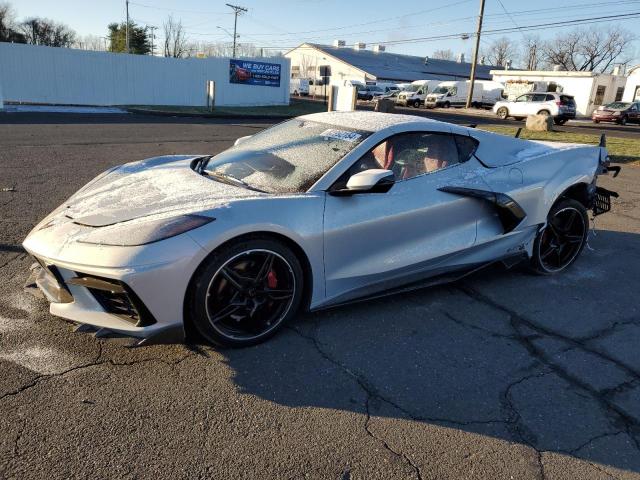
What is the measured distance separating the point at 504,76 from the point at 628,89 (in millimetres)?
10901

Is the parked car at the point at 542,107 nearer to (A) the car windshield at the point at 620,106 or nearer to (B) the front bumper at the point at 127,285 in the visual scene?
(A) the car windshield at the point at 620,106

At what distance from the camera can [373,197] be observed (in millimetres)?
3424

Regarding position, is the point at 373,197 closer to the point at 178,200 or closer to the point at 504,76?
the point at 178,200

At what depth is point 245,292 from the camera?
9.85 feet

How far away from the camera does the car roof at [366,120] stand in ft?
12.5

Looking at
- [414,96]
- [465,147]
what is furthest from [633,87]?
[465,147]

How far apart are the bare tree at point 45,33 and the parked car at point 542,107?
184ft

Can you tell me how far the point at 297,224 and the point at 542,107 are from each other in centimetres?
3064

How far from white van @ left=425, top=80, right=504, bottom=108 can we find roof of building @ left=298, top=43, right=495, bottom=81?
2210 cm

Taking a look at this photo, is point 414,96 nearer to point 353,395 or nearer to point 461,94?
point 461,94

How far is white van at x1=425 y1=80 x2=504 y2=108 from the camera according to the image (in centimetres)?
4191

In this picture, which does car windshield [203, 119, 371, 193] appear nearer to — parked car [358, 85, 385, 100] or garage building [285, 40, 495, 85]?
parked car [358, 85, 385, 100]

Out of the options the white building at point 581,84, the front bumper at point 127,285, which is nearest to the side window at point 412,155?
the front bumper at point 127,285

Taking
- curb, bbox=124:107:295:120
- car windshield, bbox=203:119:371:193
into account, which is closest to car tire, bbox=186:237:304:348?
car windshield, bbox=203:119:371:193
